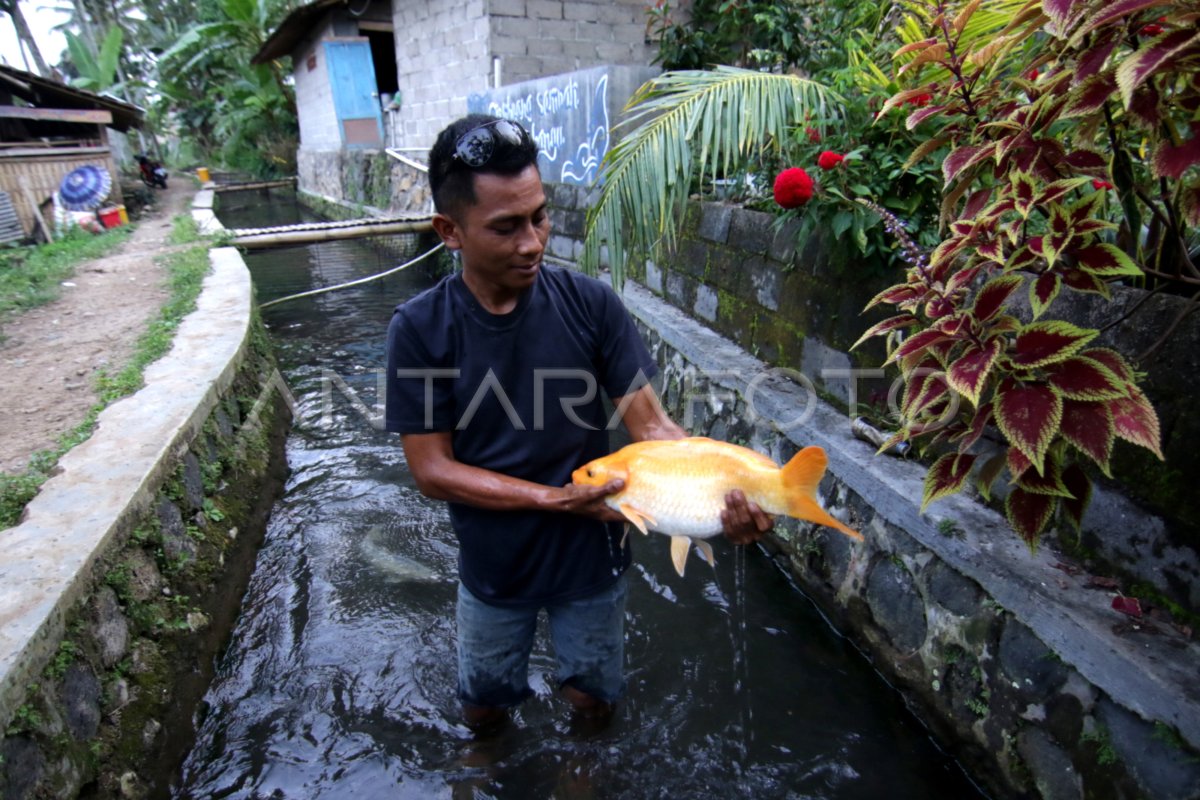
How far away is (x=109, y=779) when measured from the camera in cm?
244

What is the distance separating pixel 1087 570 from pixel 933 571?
53 centimetres

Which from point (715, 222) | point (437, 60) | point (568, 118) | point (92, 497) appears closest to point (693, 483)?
point (92, 497)

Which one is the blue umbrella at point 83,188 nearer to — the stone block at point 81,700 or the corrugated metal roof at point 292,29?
the corrugated metal roof at point 292,29

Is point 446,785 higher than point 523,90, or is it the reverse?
point 523,90

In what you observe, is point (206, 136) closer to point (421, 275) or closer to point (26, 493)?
point (421, 275)

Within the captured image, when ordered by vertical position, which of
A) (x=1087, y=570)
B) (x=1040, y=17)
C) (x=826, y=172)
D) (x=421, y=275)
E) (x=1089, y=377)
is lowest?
(x=421, y=275)

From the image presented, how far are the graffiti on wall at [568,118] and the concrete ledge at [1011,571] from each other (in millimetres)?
3236

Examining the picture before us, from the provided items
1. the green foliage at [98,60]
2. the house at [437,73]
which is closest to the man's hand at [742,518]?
the house at [437,73]

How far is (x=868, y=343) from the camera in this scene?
11.3 feet

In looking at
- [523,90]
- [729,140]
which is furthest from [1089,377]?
[523,90]

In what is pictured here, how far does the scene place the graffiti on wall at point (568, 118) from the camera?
21.8 feet

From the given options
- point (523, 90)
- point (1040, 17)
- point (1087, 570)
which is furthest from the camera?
point (523, 90)

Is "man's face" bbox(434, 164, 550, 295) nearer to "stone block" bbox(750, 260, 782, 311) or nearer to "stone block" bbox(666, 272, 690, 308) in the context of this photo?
"stone block" bbox(750, 260, 782, 311)

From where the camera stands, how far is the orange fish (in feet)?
5.85
